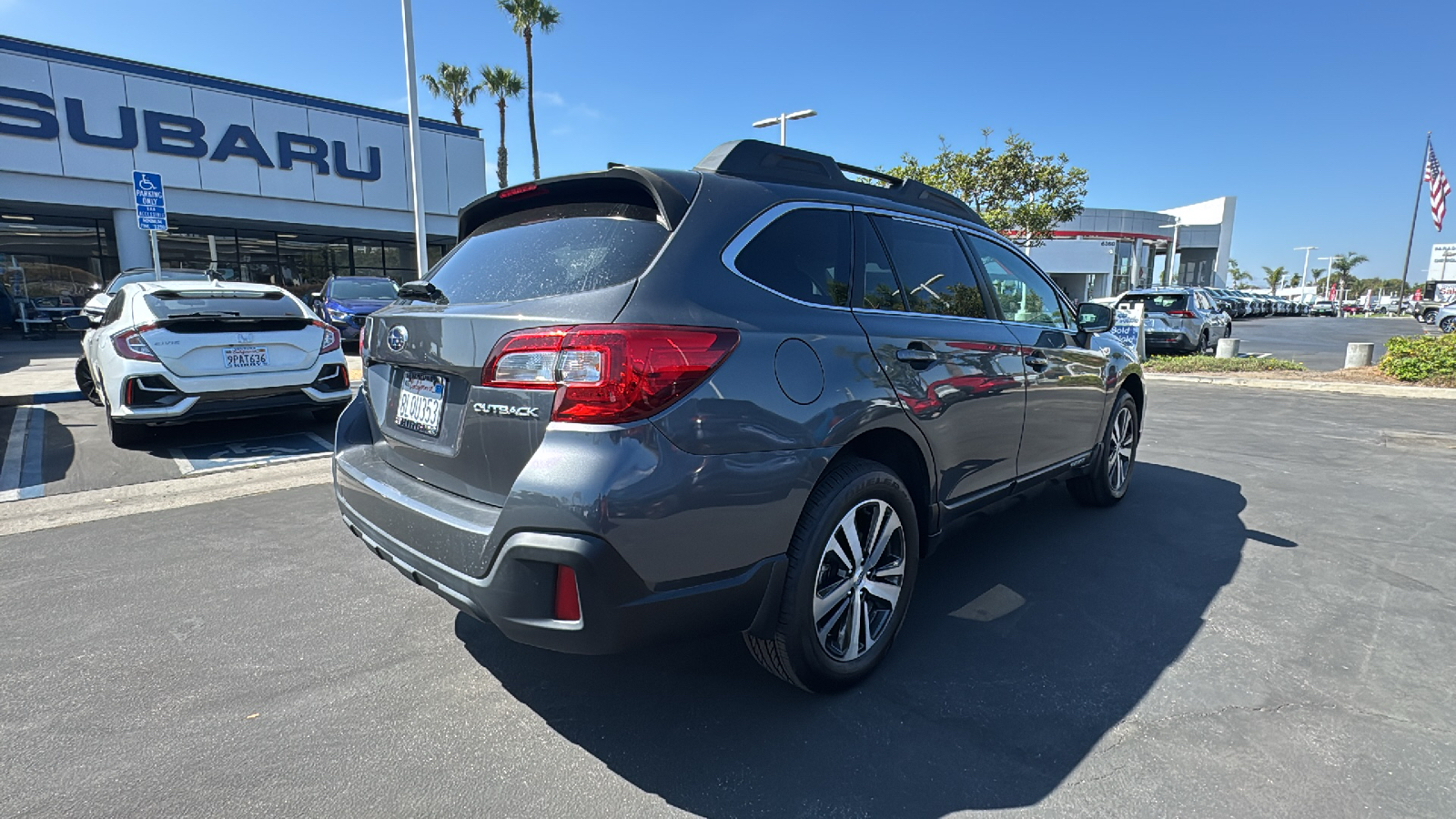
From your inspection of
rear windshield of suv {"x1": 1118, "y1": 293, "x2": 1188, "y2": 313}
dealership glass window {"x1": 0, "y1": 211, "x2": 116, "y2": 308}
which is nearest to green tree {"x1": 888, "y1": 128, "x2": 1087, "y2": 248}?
rear windshield of suv {"x1": 1118, "y1": 293, "x2": 1188, "y2": 313}

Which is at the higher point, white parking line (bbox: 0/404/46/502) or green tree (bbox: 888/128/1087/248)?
green tree (bbox: 888/128/1087/248)

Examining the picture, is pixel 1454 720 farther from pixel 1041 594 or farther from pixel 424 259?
pixel 424 259

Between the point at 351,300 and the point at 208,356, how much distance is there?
948 cm

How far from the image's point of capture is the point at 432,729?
2.37m

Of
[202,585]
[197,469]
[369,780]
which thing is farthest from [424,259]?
[369,780]

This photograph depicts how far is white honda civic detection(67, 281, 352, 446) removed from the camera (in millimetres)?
5629

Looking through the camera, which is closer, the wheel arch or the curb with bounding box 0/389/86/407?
the wheel arch

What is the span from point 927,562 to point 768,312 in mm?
2179

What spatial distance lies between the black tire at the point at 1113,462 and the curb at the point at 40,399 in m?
10.9

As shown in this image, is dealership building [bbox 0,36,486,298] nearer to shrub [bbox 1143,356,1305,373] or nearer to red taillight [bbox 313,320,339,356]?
red taillight [bbox 313,320,339,356]

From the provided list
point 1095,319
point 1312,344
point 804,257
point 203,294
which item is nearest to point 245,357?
point 203,294

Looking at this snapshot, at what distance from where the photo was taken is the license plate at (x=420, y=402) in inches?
94.3

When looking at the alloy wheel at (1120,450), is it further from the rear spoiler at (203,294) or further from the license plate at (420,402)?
the rear spoiler at (203,294)

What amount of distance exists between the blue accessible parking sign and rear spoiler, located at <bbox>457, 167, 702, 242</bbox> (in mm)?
10256
